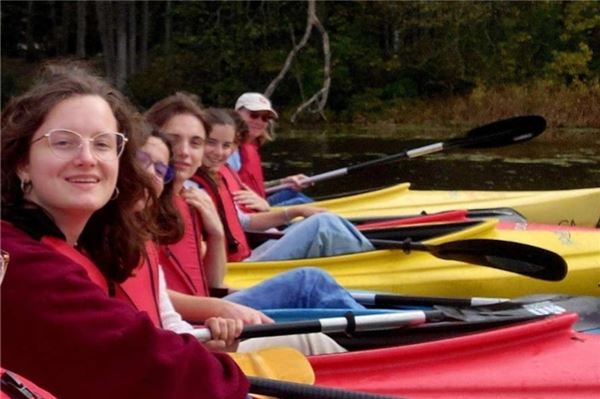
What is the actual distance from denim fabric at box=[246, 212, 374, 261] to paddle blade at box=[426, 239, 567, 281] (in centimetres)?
30

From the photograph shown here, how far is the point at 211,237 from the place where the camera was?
2.49 metres

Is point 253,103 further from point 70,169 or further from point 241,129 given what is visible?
point 70,169

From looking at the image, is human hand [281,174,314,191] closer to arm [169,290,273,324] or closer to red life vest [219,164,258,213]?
red life vest [219,164,258,213]

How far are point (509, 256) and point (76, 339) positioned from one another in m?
1.89

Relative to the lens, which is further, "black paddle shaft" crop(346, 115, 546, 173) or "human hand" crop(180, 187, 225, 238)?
"black paddle shaft" crop(346, 115, 546, 173)

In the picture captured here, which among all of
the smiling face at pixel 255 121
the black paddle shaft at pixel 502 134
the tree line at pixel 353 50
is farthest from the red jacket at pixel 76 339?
the tree line at pixel 353 50

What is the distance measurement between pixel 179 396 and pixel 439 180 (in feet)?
21.8

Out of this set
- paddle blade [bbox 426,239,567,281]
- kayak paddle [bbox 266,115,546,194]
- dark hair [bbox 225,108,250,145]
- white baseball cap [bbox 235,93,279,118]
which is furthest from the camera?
kayak paddle [bbox 266,115,546,194]

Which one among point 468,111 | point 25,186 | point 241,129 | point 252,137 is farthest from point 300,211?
point 468,111

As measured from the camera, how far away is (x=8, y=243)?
127 cm

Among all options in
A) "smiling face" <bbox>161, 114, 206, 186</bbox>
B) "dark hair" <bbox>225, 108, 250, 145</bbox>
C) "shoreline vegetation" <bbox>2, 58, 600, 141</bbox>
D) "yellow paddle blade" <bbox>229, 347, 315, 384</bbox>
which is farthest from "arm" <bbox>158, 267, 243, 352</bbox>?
"shoreline vegetation" <bbox>2, 58, 600, 141</bbox>

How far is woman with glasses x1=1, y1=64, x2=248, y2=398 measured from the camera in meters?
1.22

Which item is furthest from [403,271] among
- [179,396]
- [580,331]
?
[179,396]

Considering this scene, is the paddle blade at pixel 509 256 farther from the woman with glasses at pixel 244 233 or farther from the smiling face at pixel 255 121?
the smiling face at pixel 255 121
